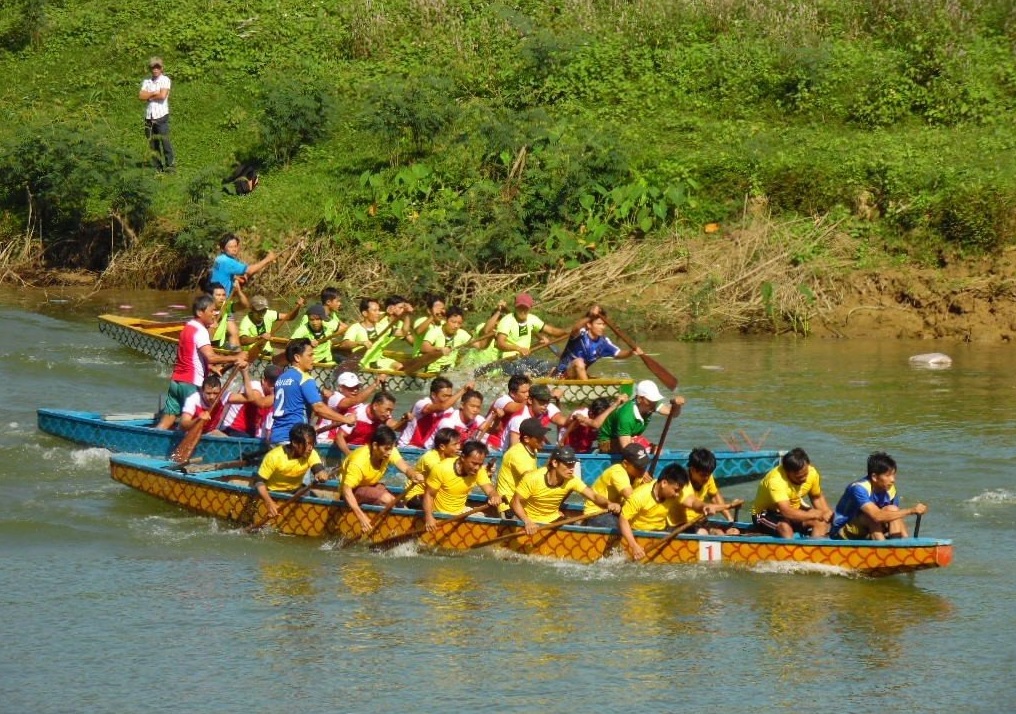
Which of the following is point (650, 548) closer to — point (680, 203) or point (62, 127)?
point (680, 203)

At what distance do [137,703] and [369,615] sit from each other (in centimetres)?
214

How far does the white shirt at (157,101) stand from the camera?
28016 mm

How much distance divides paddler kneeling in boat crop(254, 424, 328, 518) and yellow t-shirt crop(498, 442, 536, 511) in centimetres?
155

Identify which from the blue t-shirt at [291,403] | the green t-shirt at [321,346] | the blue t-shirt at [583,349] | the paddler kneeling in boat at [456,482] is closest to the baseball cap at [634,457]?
the paddler kneeling in boat at [456,482]

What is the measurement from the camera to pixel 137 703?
10336 mm

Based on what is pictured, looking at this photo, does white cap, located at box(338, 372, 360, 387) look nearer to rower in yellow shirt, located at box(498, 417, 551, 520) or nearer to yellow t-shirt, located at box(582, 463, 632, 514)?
rower in yellow shirt, located at box(498, 417, 551, 520)

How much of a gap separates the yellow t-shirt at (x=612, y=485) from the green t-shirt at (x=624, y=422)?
1981 millimetres

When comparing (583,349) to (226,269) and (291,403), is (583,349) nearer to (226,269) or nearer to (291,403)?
(226,269)

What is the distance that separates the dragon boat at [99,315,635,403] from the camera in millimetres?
18406

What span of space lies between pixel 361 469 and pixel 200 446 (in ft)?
9.84

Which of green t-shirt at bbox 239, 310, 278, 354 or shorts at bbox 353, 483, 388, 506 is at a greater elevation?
green t-shirt at bbox 239, 310, 278, 354

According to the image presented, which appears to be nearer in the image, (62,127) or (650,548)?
(650,548)

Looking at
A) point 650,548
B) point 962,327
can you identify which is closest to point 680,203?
point 962,327

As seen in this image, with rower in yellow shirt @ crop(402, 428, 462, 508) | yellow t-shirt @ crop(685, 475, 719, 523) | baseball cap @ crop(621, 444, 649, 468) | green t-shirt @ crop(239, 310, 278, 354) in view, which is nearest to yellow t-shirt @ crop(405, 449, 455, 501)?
rower in yellow shirt @ crop(402, 428, 462, 508)
